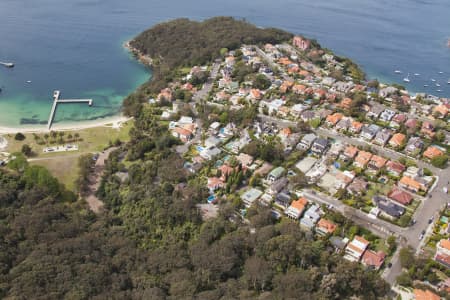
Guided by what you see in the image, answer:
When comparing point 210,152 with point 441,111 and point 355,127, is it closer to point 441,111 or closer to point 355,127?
point 355,127

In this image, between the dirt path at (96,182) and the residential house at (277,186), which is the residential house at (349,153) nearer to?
the residential house at (277,186)

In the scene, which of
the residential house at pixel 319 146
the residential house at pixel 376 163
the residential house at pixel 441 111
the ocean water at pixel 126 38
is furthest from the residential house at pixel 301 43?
the residential house at pixel 376 163

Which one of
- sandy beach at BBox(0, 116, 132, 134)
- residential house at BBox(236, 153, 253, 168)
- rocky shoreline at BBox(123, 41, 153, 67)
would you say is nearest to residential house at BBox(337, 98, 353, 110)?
residential house at BBox(236, 153, 253, 168)

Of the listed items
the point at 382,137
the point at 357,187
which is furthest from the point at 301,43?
the point at 357,187

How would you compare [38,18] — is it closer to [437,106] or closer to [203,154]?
[203,154]

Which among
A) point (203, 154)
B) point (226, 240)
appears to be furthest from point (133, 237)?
point (203, 154)
